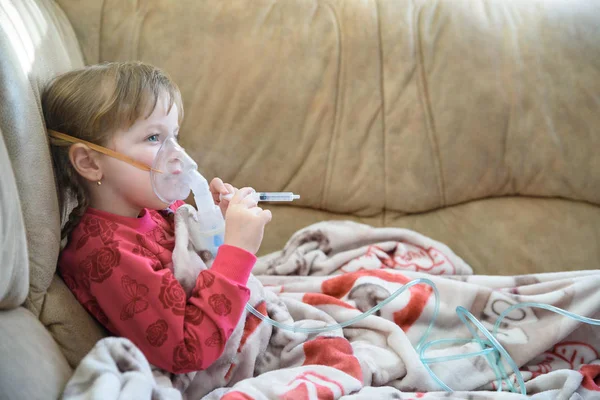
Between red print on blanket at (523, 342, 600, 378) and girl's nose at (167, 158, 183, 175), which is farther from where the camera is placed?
red print on blanket at (523, 342, 600, 378)

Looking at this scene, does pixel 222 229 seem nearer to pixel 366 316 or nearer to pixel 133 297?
pixel 133 297

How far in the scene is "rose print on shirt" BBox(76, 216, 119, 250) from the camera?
1.07 metres

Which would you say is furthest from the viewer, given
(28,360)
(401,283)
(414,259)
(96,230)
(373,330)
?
(414,259)

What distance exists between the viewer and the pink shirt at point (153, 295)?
1006mm

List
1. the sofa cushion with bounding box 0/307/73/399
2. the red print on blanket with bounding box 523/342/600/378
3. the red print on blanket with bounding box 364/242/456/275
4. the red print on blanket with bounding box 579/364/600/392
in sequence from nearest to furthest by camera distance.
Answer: the sofa cushion with bounding box 0/307/73/399 → the red print on blanket with bounding box 579/364/600/392 → the red print on blanket with bounding box 523/342/600/378 → the red print on blanket with bounding box 364/242/456/275

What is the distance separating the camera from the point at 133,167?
1.12 metres

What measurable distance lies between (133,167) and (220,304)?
0.98 ft

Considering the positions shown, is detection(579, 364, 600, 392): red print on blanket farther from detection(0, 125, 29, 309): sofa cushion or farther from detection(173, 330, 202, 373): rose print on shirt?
detection(0, 125, 29, 309): sofa cushion

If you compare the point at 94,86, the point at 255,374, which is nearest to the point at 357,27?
the point at 94,86

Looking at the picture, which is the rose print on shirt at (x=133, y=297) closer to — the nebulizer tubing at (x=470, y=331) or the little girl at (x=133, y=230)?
the little girl at (x=133, y=230)

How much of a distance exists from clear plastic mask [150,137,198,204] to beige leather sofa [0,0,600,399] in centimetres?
54

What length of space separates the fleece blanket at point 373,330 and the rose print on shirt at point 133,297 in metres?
0.10

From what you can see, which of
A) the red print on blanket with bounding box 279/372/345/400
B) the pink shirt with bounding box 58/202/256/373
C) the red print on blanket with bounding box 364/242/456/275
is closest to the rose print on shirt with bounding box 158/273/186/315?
the pink shirt with bounding box 58/202/256/373

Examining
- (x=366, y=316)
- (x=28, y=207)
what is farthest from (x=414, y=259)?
(x=28, y=207)
